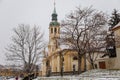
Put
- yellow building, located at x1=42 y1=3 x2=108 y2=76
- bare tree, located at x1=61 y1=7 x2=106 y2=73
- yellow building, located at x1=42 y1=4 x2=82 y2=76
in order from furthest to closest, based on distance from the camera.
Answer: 1. yellow building, located at x1=42 y1=4 x2=82 y2=76
2. yellow building, located at x1=42 y1=3 x2=108 y2=76
3. bare tree, located at x1=61 y1=7 x2=106 y2=73

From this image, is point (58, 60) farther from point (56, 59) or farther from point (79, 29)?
point (79, 29)

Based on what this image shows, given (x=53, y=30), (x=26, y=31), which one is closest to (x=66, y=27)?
(x=26, y=31)

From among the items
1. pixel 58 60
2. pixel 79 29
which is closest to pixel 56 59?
pixel 58 60

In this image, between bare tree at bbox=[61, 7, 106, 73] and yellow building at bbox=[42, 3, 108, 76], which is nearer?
bare tree at bbox=[61, 7, 106, 73]

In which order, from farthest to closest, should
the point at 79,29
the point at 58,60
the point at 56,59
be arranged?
the point at 56,59, the point at 58,60, the point at 79,29

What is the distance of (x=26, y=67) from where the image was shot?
1436 inches

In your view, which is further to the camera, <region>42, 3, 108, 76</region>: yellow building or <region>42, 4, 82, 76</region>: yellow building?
<region>42, 4, 82, 76</region>: yellow building

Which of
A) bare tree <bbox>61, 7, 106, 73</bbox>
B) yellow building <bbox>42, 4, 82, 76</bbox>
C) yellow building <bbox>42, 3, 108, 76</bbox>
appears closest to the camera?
bare tree <bbox>61, 7, 106, 73</bbox>

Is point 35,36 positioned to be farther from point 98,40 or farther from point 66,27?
point 98,40

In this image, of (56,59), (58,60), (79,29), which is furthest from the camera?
(56,59)

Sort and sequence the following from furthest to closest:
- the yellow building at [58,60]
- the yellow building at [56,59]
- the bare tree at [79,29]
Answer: the yellow building at [56,59] < the yellow building at [58,60] < the bare tree at [79,29]

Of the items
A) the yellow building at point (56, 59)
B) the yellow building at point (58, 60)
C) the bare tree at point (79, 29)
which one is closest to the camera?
the bare tree at point (79, 29)

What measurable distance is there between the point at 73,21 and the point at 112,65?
933 cm

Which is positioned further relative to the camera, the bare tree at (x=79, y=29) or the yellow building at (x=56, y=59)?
the yellow building at (x=56, y=59)
